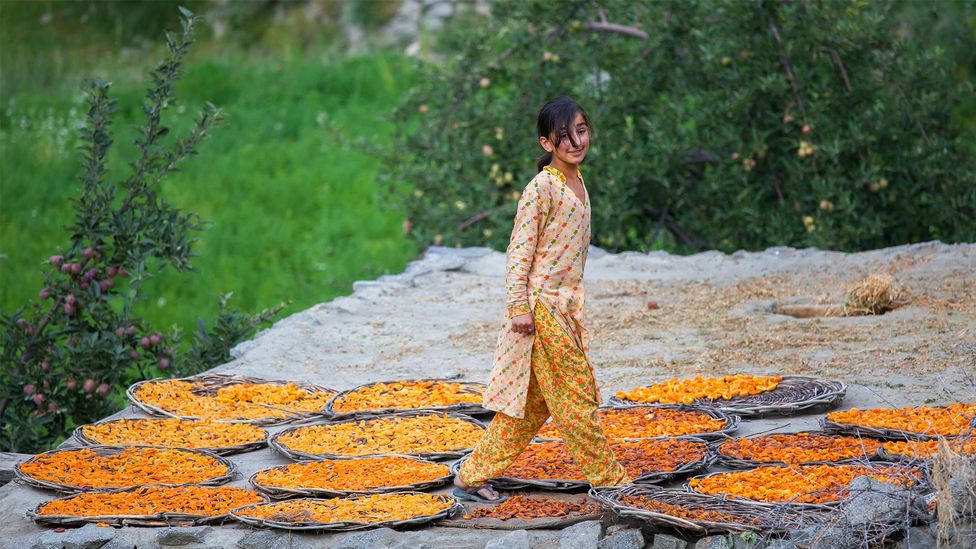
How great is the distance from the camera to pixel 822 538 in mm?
3375

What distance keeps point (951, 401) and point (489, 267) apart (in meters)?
4.26

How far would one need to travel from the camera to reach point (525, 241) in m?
4.05

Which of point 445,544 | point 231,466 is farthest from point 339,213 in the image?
point 445,544

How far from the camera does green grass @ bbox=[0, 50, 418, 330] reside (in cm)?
1204

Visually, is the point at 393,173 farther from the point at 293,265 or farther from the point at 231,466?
the point at 231,466

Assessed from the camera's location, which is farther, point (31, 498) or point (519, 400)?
point (31, 498)

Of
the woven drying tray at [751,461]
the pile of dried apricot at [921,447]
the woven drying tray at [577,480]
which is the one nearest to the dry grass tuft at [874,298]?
the woven drying tray at [751,461]

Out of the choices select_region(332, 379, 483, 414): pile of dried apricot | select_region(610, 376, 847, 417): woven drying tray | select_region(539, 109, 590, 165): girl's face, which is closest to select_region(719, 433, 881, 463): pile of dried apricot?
select_region(610, 376, 847, 417): woven drying tray

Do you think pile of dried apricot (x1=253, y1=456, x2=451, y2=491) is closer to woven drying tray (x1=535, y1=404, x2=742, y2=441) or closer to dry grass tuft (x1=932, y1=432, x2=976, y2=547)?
woven drying tray (x1=535, y1=404, x2=742, y2=441)

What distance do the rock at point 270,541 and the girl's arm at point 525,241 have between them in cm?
100

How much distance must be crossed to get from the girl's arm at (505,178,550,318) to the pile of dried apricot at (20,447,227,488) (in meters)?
1.33

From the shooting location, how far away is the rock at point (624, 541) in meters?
3.63

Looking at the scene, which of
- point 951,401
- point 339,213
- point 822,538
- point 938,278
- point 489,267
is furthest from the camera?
point 339,213

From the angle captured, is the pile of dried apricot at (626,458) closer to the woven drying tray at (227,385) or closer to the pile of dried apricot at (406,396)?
the pile of dried apricot at (406,396)
